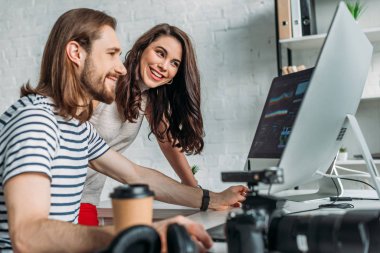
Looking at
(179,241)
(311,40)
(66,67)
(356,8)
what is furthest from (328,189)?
(356,8)

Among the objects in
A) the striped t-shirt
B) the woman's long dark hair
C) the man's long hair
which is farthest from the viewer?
the woman's long dark hair

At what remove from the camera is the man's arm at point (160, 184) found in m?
1.44

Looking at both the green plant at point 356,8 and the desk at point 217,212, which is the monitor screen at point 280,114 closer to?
the desk at point 217,212

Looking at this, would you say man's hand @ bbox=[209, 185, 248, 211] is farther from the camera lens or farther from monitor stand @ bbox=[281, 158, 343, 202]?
the camera lens

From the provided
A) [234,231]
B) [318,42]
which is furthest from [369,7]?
[234,231]

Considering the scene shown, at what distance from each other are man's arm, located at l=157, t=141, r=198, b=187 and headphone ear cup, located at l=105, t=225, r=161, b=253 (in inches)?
52.1

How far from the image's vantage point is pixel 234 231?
0.68 meters

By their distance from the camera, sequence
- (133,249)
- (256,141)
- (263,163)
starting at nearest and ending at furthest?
(133,249), (263,163), (256,141)

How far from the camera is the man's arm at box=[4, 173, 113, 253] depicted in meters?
0.76

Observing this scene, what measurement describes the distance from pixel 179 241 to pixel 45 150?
1.40 feet

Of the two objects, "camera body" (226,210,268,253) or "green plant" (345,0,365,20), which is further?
"green plant" (345,0,365,20)

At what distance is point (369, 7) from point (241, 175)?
7.22 ft

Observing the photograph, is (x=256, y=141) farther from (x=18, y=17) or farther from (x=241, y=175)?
(x=18, y=17)

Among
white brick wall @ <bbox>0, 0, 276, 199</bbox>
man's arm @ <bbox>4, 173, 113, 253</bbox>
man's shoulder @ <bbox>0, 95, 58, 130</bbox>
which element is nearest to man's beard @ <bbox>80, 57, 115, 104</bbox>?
man's shoulder @ <bbox>0, 95, 58, 130</bbox>
